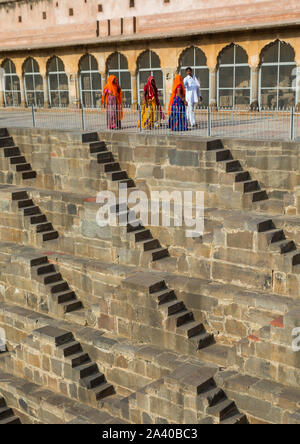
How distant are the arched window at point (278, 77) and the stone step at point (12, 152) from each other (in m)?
8.14

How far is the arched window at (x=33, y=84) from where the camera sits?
23438mm

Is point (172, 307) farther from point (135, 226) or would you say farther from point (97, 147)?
point (97, 147)

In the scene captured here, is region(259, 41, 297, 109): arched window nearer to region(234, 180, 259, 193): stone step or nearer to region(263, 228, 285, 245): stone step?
region(234, 180, 259, 193): stone step

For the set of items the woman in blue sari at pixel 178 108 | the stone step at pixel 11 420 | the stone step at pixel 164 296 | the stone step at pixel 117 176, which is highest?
the woman in blue sari at pixel 178 108

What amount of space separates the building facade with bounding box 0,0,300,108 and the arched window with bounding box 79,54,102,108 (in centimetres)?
4

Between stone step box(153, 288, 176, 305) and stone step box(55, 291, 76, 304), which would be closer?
stone step box(153, 288, 176, 305)

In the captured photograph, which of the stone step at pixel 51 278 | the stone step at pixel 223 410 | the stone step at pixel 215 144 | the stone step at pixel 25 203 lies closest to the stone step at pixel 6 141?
the stone step at pixel 25 203

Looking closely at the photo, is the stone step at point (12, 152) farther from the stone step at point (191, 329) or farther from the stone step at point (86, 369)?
the stone step at point (191, 329)

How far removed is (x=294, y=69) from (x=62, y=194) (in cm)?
951

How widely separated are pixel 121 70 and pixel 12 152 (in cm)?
841

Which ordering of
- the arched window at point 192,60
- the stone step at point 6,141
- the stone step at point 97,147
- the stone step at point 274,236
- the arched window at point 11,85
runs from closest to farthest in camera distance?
the stone step at point 274,236 < the stone step at point 97,147 < the stone step at point 6,141 < the arched window at point 192,60 < the arched window at point 11,85

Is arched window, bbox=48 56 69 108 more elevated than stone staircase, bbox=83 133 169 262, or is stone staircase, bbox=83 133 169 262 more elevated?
arched window, bbox=48 56 69 108

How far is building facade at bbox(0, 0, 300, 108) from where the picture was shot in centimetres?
1678

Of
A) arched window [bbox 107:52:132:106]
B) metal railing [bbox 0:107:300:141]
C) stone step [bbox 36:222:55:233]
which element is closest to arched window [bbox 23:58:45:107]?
arched window [bbox 107:52:132:106]
